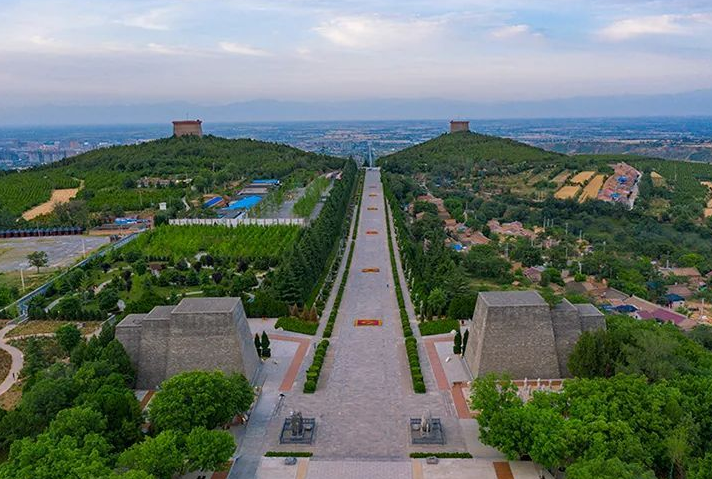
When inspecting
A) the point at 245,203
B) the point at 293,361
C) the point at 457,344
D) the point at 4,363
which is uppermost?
the point at 245,203

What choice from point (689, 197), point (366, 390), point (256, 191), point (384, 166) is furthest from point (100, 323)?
point (384, 166)

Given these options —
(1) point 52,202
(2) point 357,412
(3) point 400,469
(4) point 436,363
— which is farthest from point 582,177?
(3) point 400,469

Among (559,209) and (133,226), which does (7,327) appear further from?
(559,209)

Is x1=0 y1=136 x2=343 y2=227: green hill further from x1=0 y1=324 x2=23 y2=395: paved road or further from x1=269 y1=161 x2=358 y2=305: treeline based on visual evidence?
x1=0 y1=324 x2=23 y2=395: paved road

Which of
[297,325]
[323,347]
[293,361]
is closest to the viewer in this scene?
[293,361]

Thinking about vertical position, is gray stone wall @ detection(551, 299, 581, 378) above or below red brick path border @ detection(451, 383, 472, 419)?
above

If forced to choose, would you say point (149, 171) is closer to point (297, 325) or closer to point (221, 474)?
point (297, 325)

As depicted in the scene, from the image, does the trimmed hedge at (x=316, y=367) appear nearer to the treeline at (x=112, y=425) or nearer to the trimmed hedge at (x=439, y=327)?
the treeline at (x=112, y=425)

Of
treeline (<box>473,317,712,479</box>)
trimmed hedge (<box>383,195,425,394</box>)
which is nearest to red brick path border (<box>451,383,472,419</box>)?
trimmed hedge (<box>383,195,425,394</box>)
